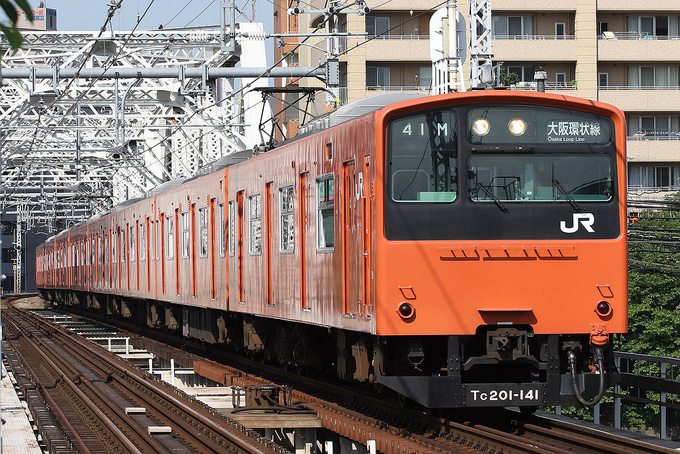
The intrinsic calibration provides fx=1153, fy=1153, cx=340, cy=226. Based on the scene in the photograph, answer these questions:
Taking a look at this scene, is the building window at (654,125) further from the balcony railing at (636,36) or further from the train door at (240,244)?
the train door at (240,244)

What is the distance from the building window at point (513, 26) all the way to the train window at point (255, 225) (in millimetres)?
34374

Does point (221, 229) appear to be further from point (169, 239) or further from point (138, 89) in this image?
point (138, 89)

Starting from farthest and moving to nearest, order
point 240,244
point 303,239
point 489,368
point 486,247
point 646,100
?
point 646,100 < point 240,244 < point 303,239 < point 489,368 < point 486,247

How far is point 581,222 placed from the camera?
29.6 ft

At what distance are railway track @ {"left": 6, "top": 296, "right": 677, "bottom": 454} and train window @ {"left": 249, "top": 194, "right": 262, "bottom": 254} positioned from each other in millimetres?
2047

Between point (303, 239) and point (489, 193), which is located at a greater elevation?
point (489, 193)

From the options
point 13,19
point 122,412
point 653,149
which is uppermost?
point 653,149

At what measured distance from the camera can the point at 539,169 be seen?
9047 millimetres

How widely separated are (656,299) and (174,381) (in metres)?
28.9

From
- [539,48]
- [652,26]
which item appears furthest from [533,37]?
[652,26]

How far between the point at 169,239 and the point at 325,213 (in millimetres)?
10188

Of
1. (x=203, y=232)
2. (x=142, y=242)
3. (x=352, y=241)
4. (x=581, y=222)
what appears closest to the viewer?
(x=581, y=222)

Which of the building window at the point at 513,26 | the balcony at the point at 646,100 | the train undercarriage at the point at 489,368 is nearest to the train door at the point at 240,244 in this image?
the train undercarriage at the point at 489,368

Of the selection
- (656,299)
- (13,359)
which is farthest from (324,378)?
(656,299)
